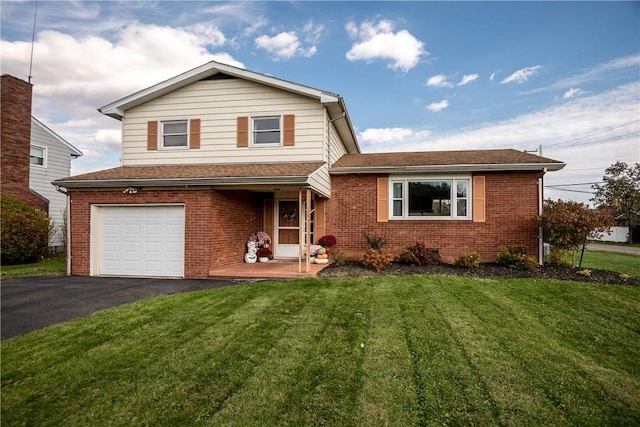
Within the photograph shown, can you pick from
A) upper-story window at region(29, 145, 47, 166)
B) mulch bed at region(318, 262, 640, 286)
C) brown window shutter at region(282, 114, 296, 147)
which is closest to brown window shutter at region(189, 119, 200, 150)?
brown window shutter at region(282, 114, 296, 147)

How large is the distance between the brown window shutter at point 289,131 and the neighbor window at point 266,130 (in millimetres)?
279

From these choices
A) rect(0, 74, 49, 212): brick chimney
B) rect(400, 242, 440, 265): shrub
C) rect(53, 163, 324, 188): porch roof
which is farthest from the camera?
rect(0, 74, 49, 212): brick chimney

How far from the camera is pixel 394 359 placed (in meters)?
4.32

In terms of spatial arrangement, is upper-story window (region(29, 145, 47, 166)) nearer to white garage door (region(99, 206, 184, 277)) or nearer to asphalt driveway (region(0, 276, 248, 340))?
white garage door (region(99, 206, 184, 277))

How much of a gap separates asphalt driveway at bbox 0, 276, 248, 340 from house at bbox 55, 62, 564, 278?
3.03ft

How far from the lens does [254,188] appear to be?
10.0 metres

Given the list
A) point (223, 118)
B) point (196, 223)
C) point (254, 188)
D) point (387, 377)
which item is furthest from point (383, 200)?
point (387, 377)

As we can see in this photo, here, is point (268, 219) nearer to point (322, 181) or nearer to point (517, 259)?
point (322, 181)

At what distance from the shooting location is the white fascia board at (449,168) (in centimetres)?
1068

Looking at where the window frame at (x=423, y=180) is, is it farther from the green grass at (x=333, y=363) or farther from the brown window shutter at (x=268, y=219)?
the green grass at (x=333, y=363)

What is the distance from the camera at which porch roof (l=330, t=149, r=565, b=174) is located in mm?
10852

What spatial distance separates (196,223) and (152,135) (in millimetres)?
4804

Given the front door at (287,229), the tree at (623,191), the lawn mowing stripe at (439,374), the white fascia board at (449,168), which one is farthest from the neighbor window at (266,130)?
the tree at (623,191)

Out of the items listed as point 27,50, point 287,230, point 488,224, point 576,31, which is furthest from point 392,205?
point 27,50
